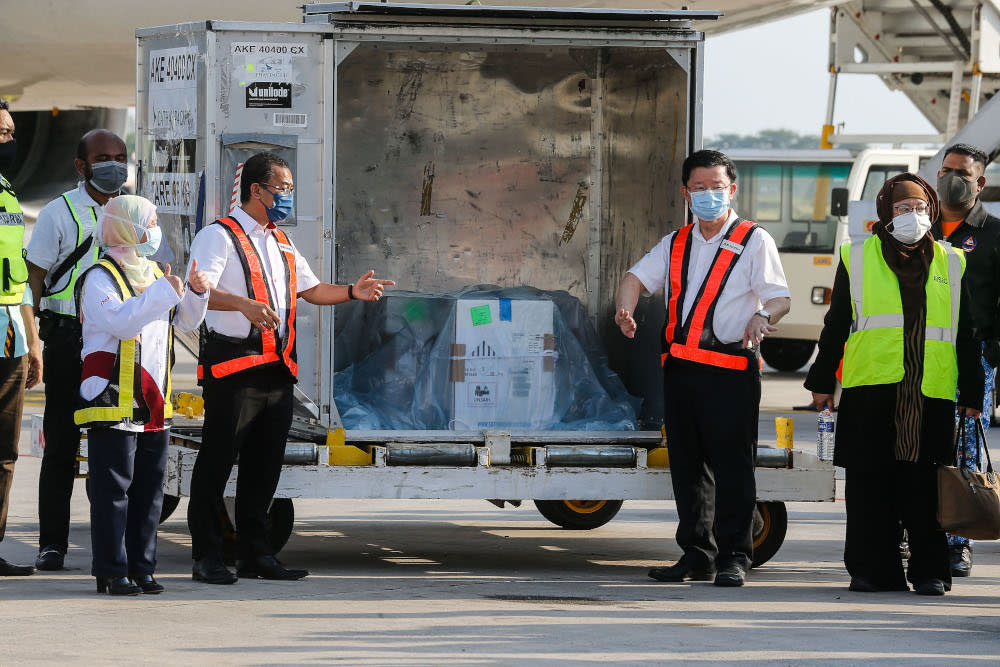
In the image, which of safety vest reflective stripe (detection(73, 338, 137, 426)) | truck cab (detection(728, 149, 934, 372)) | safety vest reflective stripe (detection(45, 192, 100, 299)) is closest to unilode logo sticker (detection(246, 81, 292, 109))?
safety vest reflective stripe (detection(45, 192, 100, 299))

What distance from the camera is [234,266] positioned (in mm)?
7016

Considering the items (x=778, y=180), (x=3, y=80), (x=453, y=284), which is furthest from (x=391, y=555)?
(x=778, y=180)

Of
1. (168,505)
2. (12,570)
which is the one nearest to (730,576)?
(12,570)

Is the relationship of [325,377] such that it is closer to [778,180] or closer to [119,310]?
[119,310]

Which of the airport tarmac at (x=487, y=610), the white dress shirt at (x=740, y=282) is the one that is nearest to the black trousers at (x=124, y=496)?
the airport tarmac at (x=487, y=610)

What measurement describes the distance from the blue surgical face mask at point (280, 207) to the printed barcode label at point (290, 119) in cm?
64

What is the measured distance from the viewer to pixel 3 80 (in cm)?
1644

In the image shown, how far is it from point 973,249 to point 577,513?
267 centimetres

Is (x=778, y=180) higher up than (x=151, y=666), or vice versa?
(x=778, y=180)

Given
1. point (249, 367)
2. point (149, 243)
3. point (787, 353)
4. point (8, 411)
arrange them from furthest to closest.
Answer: point (787, 353), point (8, 411), point (249, 367), point (149, 243)

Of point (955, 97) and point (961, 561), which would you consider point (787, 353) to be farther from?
point (961, 561)

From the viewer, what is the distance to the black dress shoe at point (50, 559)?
291 inches

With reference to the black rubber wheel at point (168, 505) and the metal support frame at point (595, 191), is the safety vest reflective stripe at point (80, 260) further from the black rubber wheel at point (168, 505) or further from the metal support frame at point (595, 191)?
the metal support frame at point (595, 191)

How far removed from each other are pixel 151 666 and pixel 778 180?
16701 millimetres
